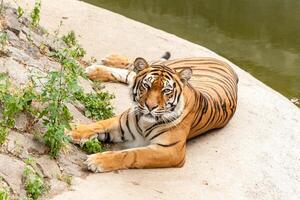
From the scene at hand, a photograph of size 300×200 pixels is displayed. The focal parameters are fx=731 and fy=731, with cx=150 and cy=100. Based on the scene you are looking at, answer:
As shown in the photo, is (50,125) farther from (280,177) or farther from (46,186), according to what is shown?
(280,177)

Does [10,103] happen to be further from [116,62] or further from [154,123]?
[116,62]

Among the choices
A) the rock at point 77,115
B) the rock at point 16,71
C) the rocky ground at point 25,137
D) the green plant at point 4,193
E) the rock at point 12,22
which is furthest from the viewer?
the rock at point 12,22

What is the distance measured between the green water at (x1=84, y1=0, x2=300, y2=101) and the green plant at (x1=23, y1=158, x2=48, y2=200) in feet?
17.9

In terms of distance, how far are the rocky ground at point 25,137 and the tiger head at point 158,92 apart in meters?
0.53

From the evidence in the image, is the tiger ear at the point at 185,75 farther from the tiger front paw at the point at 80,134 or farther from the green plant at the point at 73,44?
the green plant at the point at 73,44

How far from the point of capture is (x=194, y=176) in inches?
195

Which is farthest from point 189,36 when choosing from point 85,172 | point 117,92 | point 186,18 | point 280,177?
point 85,172

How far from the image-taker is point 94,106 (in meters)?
5.49

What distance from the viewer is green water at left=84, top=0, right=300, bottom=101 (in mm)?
10078

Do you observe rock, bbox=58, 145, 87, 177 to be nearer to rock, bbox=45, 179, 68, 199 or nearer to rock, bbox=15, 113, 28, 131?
rock, bbox=45, 179, 68, 199

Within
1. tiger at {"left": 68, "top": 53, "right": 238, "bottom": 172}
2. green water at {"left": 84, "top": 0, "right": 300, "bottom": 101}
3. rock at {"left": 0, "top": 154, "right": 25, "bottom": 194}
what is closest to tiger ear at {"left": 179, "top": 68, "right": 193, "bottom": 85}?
tiger at {"left": 68, "top": 53, "right": 238, "bottom": 172}

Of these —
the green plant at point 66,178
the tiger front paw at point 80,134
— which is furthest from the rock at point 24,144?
the tiger front paw at point 80,134

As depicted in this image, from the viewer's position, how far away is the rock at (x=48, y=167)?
432 cm

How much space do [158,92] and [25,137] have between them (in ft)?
2.95
